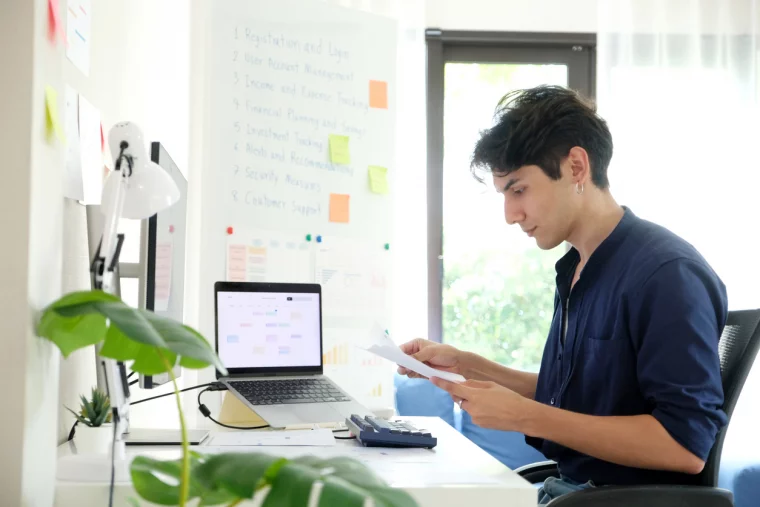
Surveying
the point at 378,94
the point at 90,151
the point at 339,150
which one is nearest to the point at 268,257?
the point at 339,150

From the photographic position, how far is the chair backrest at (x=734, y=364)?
4.33ft

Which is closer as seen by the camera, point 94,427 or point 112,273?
point 112,273

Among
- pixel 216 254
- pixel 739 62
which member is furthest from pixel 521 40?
pixel 216 254

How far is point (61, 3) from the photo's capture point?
1.00 metres

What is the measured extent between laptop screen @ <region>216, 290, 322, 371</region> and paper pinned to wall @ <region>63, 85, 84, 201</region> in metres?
0.44

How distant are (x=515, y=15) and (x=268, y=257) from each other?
1.95 m

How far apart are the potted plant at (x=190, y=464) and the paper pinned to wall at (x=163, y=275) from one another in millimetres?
574

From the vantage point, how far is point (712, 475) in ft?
4.31

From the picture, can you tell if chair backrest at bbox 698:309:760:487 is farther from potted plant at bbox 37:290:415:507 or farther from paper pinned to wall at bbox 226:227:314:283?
paper pinned to wall at bbox 226:227:314:283

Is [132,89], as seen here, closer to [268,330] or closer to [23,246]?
[268,330]

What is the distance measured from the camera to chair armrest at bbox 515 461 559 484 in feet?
5.26

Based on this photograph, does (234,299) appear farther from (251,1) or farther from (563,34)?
(563,34)

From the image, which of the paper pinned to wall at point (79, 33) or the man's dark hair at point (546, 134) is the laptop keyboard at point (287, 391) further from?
the paper pinned to wall at point (79, 33)

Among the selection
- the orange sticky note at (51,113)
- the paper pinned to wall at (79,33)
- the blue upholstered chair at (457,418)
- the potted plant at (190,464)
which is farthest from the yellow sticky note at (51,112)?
the blue upholstered chair at (457,418)
